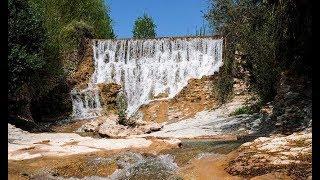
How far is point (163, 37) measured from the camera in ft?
121

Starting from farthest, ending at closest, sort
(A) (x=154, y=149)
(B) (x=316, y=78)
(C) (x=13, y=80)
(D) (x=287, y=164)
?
(C) (x=13, y=80), (A) (x=154, y=149), (D) (x=287, y=164), (B) (x=316, y=78)

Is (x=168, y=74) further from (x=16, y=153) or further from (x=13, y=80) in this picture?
(x=16, y=153)

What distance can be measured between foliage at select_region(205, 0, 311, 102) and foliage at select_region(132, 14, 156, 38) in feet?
150

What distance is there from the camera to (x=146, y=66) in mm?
36656

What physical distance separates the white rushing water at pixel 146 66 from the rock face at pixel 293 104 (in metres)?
16.1

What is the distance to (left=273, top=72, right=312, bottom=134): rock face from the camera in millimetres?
15633

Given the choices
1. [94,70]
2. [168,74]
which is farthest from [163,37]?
[94,70]

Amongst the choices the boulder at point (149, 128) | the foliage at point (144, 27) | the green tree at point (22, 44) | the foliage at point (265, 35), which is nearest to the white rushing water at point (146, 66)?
the boulder at point (149, 128)

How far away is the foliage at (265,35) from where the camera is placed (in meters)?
16.1

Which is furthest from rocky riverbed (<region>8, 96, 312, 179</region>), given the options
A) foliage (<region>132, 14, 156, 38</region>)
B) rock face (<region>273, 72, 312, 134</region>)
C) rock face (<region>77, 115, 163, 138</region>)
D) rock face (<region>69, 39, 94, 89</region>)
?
foliage (<region>132, 14, 156, 38</region>)

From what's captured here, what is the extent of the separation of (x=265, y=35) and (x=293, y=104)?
4.19 metres

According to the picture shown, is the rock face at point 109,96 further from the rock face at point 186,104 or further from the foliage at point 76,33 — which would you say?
the foliage at point 76,33

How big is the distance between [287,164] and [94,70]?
2906 cm

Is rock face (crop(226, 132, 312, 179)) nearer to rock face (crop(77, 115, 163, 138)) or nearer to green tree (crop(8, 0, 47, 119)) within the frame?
rock face (crop(77, 115, 163, 138))
